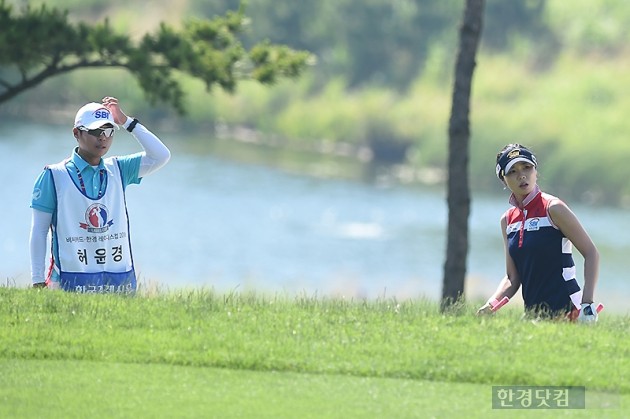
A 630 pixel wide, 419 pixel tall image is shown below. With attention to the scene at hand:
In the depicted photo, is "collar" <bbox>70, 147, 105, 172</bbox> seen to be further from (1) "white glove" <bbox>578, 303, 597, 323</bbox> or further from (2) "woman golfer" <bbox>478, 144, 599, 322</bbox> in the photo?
(1) "white glove" <bbox>578, 303, 597, 323</bbox>

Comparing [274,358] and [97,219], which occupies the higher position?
[97,219]

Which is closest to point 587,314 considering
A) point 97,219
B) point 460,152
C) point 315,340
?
point 315,340

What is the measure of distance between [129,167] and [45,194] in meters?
0.61

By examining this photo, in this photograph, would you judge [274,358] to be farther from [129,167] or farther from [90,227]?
[129,167]

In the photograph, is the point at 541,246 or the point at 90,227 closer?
the point at 541,246

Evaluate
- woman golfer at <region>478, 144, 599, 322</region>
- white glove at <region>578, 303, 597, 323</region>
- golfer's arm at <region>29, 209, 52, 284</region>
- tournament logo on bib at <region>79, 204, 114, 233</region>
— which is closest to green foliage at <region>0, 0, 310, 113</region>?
golfer's arm at <region>29, 209, 52, 284</region>

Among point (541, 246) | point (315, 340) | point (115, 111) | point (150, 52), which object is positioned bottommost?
point (315, 340)

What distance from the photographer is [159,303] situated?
29.6 ft

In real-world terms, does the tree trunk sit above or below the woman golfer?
above

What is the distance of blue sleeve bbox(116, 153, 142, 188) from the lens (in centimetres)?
880

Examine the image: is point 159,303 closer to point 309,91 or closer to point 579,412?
point 579,412

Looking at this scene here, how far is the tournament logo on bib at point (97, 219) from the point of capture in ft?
27.8

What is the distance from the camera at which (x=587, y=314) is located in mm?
8422

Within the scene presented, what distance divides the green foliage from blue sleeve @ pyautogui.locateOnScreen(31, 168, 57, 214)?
9737 millimetres
